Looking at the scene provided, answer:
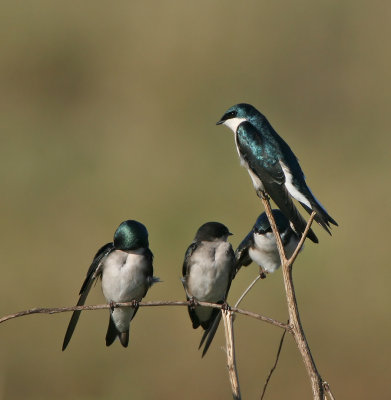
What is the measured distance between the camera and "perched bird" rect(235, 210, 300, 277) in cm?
417

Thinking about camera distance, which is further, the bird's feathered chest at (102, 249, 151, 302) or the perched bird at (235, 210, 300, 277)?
the perched bird at (235, 210, 300, 277)

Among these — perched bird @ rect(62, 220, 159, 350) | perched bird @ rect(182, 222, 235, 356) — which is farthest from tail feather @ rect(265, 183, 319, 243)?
perched bird @ rect(62, 220, 159, 350)

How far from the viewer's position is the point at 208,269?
4.32 metres

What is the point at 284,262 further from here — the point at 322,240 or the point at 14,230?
the point at 14,230

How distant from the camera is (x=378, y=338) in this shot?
7.53 meters

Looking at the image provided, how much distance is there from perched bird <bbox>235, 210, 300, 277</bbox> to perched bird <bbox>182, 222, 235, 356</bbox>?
0.33ft

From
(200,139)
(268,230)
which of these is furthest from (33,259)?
(268,230)

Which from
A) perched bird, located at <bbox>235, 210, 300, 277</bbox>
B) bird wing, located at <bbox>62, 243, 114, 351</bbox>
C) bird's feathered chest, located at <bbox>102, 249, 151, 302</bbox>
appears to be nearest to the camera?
bird wing, located at <bbox>62, 243, 114, 351</bbox>

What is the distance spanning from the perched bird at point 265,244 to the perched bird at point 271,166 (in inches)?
5.7

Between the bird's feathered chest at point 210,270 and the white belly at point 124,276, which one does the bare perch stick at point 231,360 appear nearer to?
the white belly at point 124,276

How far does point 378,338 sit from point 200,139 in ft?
8.03

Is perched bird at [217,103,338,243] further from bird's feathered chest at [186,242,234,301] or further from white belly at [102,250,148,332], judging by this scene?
white belly at [102,250,148,332]

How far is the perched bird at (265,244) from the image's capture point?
4168 millimetres

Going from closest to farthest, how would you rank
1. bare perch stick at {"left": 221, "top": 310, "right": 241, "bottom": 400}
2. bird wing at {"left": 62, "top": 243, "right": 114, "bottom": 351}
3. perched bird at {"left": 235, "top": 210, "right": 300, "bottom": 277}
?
1. bare perch stick at {"left": 221, "top": 310, "right": 241, "bottom": 400}
2. bird wing at {"left": 62, "top": 243, "right": 114, "bottom": 351}
3. perched bird at {"left": 235, "top": 210, "right": 300, "bottom": 277}
